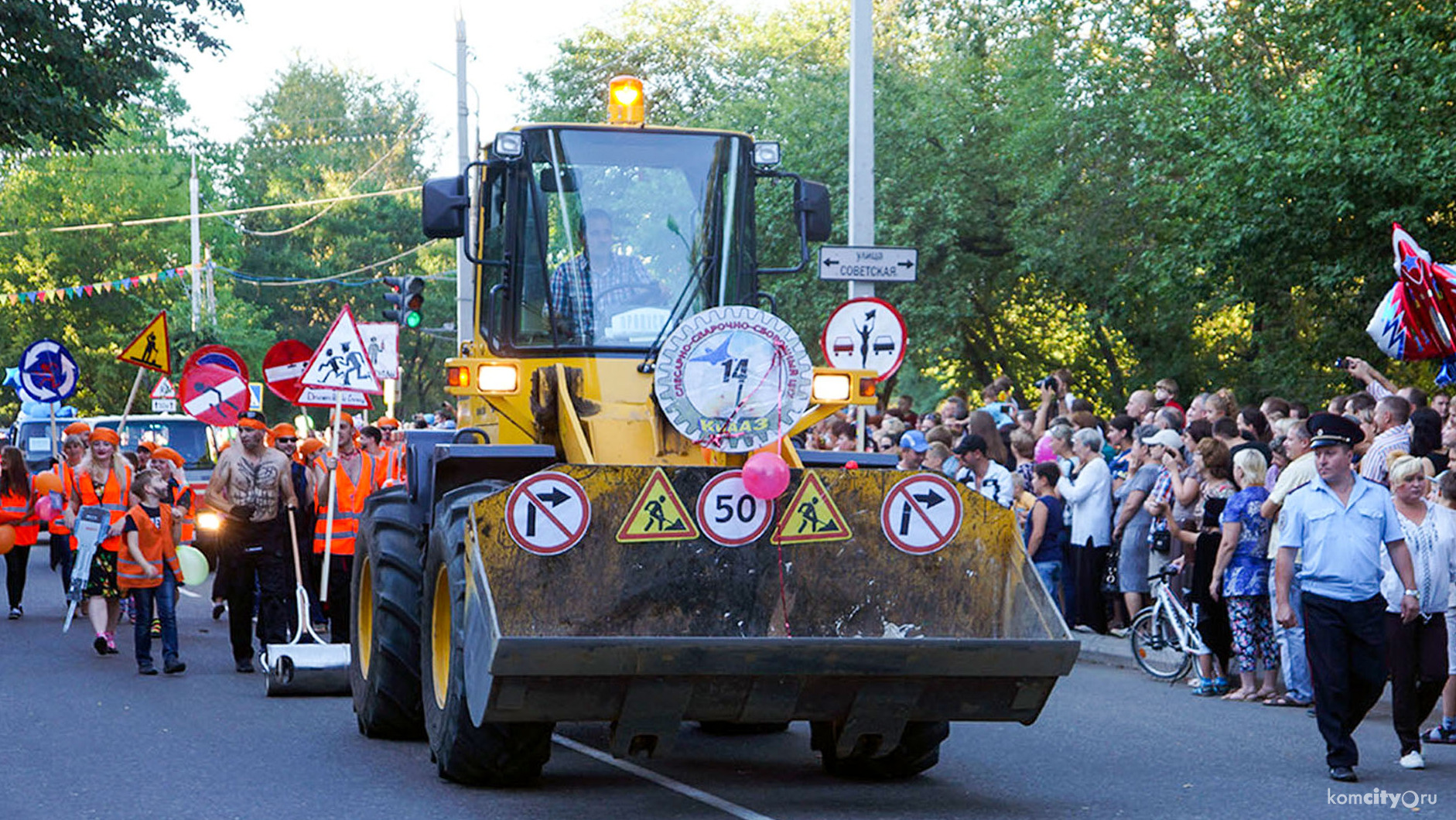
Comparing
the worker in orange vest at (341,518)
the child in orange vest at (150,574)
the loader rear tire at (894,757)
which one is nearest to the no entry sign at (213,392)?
the worker in orange vest at (341,518)

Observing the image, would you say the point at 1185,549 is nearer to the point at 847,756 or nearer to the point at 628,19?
the point at 847,756

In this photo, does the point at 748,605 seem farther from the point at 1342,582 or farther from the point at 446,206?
the point at 1342,582

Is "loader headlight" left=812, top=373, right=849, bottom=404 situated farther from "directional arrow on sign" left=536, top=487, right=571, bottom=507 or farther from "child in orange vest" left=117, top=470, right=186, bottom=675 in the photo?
"child in orange vest" left=117, top=470, right=186, bottom=675

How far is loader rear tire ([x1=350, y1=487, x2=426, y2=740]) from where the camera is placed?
1006 cm

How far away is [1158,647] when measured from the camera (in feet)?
47.2

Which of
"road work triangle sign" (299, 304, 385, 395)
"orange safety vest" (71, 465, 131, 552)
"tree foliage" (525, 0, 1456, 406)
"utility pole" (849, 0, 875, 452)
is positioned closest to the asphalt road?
"orange safety vest" (71, 465, 131, 552)

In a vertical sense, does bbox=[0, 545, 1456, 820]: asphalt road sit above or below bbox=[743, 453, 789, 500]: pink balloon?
below

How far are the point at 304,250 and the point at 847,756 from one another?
66.1m

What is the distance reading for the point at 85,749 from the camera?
35.0 feet

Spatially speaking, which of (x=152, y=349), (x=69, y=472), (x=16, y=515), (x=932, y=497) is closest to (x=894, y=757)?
(x=932, y=497)

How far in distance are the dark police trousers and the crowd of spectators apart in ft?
2.22

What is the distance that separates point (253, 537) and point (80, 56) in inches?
387

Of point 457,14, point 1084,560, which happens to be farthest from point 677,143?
point 457,14

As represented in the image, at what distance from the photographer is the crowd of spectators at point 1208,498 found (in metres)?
11.0
